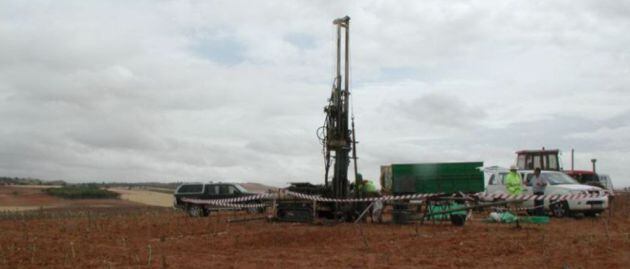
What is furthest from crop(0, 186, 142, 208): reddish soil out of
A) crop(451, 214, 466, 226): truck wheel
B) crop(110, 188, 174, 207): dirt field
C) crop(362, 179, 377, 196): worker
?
crop(451, 214, 466, 226): truck wheel

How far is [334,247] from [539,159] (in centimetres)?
1764

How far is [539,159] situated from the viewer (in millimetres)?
28078

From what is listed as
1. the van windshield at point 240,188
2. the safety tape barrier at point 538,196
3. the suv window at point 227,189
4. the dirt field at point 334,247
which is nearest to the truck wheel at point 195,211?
the suv window at point 227,189

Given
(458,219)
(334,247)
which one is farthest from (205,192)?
(334,247)

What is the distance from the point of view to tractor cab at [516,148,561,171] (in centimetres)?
2778

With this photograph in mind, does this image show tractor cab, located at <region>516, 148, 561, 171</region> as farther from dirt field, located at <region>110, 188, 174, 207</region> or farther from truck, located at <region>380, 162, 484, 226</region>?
dirt field, located at <region>110, 188, 174, 207</region>

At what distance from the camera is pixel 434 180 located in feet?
84.6

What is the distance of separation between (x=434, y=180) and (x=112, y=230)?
41.8 ft

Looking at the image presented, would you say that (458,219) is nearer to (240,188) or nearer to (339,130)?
(339,130)

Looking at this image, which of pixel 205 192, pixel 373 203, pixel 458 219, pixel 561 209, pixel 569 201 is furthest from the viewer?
pixel 205 192

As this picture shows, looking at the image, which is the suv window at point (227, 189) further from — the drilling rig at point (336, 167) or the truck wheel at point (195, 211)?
the drilling rig at point (336, 167)

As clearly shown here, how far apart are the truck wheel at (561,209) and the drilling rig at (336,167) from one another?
6757mm

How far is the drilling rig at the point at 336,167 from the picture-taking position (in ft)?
64.7

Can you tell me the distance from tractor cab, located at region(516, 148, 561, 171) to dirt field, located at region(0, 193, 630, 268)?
31.5ft
